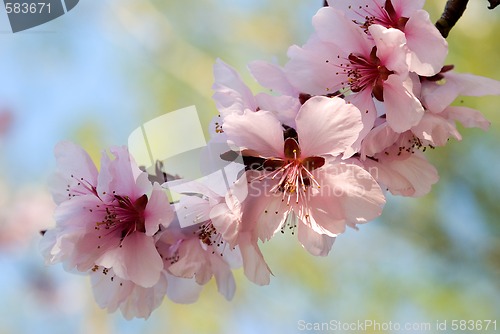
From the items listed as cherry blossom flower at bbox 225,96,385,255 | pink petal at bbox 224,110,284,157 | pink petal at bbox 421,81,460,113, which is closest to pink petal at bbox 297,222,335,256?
cherry blossom flower at bbox 225,96,385,255

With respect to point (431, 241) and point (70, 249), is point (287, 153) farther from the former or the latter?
point (431, 241)

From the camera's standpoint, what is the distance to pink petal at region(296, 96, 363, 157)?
609mm

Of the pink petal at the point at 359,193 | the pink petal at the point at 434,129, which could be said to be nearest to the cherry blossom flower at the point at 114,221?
the pink petal at the point at 359,193

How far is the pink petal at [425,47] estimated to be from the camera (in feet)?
2.01

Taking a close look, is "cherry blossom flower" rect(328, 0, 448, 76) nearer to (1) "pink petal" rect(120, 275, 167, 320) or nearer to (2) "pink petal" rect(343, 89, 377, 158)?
(2) "pink petal" rect(343, 89, 377, 158)

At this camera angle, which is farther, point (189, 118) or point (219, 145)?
point (189, 118)

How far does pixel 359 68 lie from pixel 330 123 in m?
0.11

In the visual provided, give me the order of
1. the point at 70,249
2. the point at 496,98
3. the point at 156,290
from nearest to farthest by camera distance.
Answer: the point at 70,249 → the point at 156,290 → the point at 496,98

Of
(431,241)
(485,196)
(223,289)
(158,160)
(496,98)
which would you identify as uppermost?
(158,160)

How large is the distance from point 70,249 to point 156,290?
0.17m

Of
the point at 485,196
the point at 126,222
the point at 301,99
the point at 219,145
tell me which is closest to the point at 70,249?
the point at 126,222

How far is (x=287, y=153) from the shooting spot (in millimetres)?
646

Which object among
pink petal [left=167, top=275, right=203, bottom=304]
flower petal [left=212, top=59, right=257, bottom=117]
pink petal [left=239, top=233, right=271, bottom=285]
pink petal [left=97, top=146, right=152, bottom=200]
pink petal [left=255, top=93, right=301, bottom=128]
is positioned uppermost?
flower petal [left=212, top=59, right=257, bottom=117]

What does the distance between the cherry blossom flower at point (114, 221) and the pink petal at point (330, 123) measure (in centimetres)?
19
